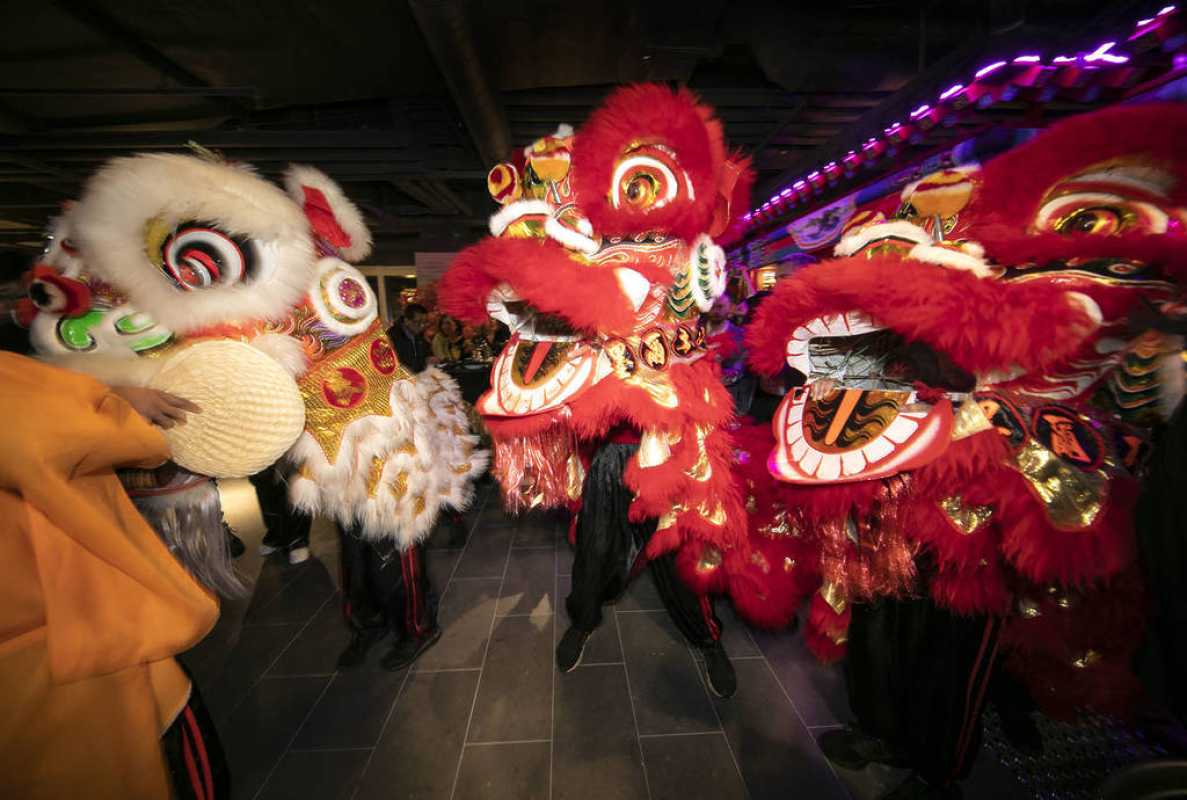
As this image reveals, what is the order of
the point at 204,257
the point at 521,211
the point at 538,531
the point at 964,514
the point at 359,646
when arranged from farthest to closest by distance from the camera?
the point at 538,531
the point at 359,646
the point at 521,211
the point at 204,257
the point at 964,514

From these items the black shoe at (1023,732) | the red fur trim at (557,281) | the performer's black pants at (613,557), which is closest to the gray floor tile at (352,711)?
the performer's black pants at (613,557)

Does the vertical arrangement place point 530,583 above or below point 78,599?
below

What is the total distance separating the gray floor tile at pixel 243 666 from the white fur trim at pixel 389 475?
37.7 inches

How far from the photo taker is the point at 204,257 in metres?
1.11

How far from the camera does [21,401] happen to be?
22.9 inches

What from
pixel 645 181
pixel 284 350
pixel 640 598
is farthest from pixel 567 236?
pixel 640 598

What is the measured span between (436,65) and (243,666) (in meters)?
3.55

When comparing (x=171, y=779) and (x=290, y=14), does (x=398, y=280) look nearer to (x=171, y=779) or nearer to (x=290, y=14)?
(x=290, y=14)

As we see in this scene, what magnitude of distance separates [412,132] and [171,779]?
163 inches

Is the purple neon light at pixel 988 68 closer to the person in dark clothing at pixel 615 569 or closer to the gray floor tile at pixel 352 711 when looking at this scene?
the person in dark clothing at pixel 615 569

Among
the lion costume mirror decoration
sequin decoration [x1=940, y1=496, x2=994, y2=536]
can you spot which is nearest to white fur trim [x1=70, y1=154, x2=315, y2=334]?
the lion costume mirror decoration

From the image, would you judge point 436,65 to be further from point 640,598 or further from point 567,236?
point 640,598

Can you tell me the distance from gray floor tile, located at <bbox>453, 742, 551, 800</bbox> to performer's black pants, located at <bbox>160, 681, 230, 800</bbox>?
0.71 m

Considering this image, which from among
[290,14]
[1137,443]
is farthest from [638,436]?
[290,14]
